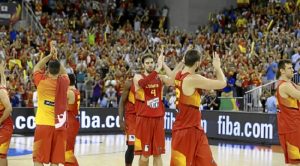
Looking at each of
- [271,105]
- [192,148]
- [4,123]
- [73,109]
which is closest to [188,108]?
[192,148]

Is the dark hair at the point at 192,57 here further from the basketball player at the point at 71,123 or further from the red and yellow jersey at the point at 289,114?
the basketball player at the point at 71,123

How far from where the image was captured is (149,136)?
1098cm

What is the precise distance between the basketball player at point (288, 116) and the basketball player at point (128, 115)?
278 cm

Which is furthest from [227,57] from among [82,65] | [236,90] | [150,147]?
[150,147]

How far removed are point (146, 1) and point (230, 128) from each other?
60.4 ft

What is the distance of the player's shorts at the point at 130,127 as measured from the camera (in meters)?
11.7

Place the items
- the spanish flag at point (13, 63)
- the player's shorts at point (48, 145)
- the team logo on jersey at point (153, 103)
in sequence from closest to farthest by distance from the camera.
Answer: the player's shorts at point (48, 145) < the team logo on jersey at point (153, 103) < the spanish flag at point (13, 63)

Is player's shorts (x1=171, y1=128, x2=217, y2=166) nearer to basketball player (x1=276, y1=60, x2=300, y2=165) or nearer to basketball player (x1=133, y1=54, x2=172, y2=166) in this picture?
basketball player (x1=133, y1=54, x2=172, y2=166)

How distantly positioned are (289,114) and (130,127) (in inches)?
118

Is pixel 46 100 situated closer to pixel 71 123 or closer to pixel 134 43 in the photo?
pixel 71 123

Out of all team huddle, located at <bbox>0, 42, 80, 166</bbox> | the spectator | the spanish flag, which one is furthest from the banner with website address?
team huddle, located at <bbox>0, 42, 80, 166</bbox>

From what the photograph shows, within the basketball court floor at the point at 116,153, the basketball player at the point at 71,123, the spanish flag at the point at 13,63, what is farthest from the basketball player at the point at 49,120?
the spanish flag at the point at 13,63

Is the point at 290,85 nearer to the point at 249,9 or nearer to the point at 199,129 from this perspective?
the point at 199,129

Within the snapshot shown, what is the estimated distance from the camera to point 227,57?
26.3 metres
